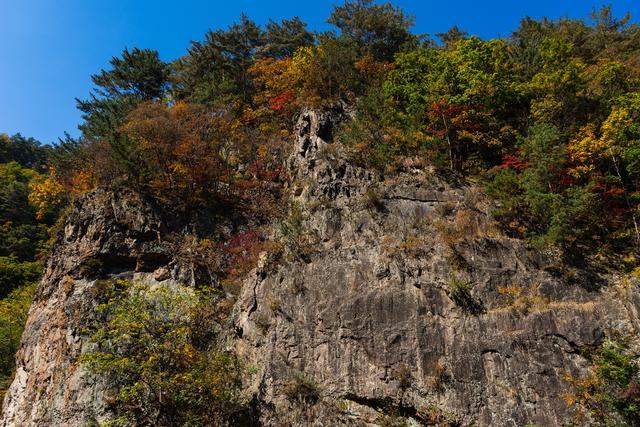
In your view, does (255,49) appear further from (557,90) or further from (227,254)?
(557,90)

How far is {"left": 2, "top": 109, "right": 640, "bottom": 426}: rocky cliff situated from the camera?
40.4 ft

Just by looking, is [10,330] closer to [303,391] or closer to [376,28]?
[303,391]

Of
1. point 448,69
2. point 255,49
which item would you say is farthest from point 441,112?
point 255,49

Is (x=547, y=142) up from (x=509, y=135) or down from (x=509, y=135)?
down

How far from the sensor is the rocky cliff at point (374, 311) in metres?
12.3

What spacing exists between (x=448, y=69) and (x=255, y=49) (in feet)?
69.6

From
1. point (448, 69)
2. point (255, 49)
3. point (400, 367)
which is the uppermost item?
point (255, 49)

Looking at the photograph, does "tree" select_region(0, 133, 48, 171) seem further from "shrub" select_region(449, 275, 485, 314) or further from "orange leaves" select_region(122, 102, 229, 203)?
"shrub" select_region(449, 275, 485, 314)

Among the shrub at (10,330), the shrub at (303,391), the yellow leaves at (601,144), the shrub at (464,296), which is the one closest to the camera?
the shrub at (303,391)

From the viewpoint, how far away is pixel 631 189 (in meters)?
15.8

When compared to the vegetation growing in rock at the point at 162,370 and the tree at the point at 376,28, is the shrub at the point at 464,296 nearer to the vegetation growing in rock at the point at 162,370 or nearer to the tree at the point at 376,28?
the vegetation growing in rock at the point at 162,370

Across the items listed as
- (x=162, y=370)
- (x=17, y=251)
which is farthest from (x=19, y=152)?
(x=162, y=370)

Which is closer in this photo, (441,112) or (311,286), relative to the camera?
(311,286)

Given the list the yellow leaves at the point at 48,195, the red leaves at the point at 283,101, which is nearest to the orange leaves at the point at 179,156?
the red leaves at the point at 283,101
